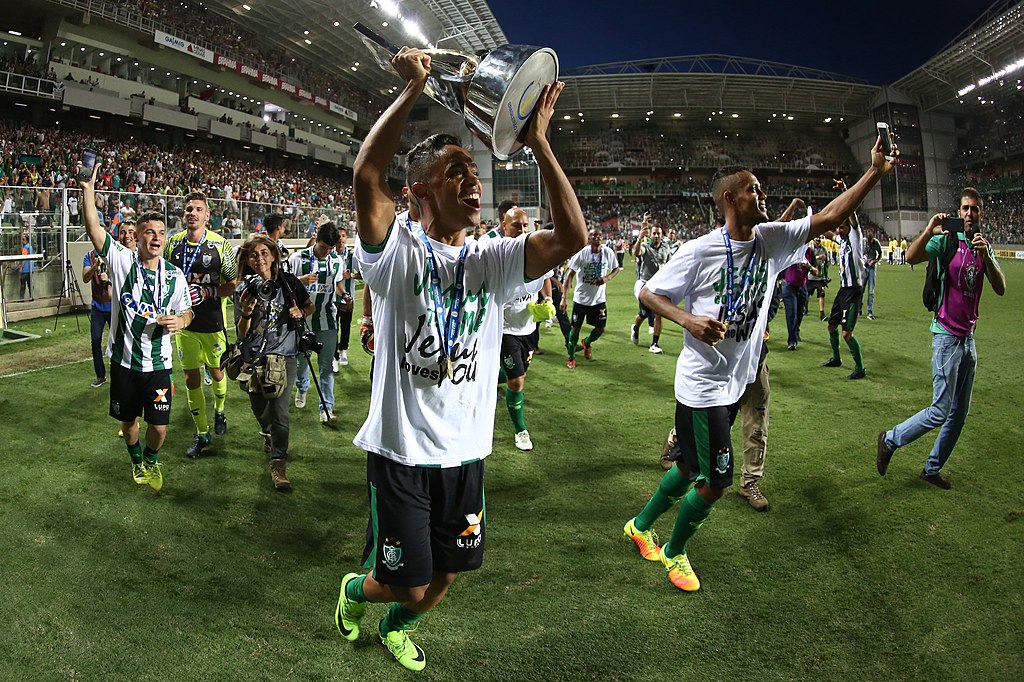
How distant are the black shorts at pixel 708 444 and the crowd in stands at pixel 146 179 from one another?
15.5 meters

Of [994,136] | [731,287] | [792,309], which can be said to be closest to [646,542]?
[731,287]

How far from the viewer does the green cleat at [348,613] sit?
9.84 ft

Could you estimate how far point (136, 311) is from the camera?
16.2 ft

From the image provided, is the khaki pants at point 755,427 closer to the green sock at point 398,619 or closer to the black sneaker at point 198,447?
the green sock at point 398,619

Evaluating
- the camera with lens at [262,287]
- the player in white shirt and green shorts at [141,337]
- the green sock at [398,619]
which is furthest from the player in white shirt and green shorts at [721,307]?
the player in white shirt and green shorts at [141,337]

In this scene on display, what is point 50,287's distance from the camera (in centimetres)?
1426

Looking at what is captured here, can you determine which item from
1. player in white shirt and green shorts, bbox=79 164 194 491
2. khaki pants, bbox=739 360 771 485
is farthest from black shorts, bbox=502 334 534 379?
player in white shirt and green shorts, bbox=79 164 194 491

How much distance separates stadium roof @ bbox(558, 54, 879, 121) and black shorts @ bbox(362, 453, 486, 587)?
56.2 metres

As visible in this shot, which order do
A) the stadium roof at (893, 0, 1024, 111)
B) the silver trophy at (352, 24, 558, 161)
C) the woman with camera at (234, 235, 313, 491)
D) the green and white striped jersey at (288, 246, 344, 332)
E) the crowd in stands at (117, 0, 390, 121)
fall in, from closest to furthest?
the silver trophy at (352, 24, 558, 161), the woman with camera at (234, 235, 313, 491), the green and white striped jersey at (288, 246, 344, 332), the crowd in stands at (117, 0, 390, 121), the stadium roof at (893, 0, 1024, 111)

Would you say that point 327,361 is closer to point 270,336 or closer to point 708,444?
point 270,336

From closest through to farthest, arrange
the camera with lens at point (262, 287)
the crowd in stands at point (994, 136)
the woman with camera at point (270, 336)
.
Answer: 1. the woman with camera at point (270, 336)
2. the camera with lens at point (262, 287)
3. the crowd in stands at point (994, 136)

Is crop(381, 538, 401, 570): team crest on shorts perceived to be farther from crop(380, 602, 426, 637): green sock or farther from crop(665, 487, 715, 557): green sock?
crop(665, 487, 715, 557): green sock

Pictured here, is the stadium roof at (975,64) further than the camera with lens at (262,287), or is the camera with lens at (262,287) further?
the stadium roof at (975,64)

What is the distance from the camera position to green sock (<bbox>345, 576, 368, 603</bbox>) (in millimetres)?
2873
